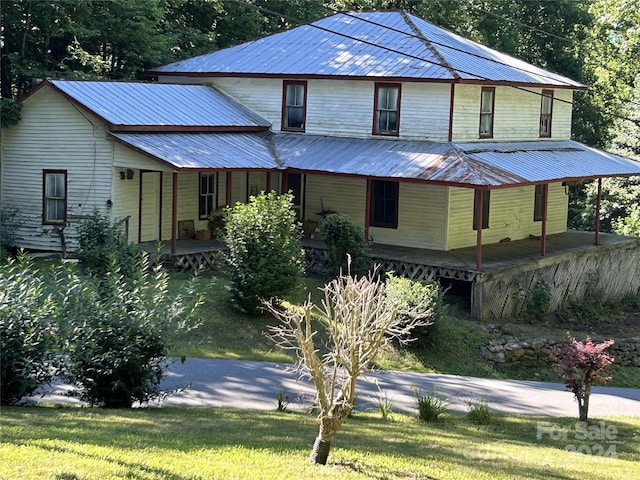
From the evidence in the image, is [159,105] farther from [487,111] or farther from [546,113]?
[546,113]

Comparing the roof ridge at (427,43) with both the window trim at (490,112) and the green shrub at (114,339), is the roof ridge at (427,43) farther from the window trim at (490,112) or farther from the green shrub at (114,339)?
the green shrub at (114,339)

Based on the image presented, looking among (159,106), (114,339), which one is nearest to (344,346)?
(114,339)

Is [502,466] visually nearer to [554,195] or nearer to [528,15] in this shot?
[554,195]

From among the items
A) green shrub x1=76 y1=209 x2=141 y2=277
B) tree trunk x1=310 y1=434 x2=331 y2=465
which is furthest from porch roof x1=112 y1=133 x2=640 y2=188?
tree trunk x1=310 y1=434 x2=331 y2=465

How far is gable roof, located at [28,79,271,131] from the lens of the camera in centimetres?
2753

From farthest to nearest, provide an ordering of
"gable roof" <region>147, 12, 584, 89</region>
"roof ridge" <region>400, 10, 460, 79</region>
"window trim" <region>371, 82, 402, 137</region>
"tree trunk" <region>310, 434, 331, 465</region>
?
"window trim" <region>371, 82, 402, 137</region> < "gable roof" <region>147, 12, 584, 89</region> < "roof ridge" <region>400, 10, 460, 79</region> < "tree trunk" <region>310, 434, 331, 465</region>

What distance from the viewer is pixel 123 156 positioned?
88.9 ft

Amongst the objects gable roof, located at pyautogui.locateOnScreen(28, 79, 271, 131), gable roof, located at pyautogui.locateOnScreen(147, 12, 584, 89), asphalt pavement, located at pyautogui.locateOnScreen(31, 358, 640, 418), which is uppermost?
gable roof, located at pyautogui.locateOnScreen(147, 12, 584, 89)

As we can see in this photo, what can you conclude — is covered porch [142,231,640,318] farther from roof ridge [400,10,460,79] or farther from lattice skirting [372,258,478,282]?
roof ridge [400,10,460,79]

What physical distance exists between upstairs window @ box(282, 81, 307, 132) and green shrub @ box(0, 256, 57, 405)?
18.9 meters

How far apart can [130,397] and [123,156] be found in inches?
535

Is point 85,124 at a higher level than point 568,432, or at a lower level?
higher

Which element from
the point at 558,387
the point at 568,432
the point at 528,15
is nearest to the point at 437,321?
the point at 558,387

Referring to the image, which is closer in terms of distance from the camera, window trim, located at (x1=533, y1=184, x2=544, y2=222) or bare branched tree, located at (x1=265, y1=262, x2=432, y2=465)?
bare branched tree, located at (x1=265, y1=262, x2=432, y2=465)
